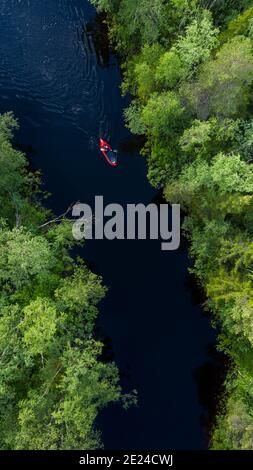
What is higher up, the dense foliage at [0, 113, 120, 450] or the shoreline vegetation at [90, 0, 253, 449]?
the shoreline vegetation at [90, 0, 253, 449]

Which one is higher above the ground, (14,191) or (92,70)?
(92,70)

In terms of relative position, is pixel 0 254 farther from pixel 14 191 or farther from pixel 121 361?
pixel 121 361

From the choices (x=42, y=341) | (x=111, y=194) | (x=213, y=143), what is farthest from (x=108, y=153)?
(x=42, y=341)

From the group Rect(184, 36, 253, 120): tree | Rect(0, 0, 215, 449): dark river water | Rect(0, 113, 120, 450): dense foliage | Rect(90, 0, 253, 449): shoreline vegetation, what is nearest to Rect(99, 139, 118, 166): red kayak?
Rect(0, 0, 215, 449): dark river water

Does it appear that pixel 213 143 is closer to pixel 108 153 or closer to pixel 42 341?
pixel 108 153

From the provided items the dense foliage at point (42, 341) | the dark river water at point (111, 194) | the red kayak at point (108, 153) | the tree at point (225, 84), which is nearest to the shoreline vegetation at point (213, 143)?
the tree at point (225, 84)

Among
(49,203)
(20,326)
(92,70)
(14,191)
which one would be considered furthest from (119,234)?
(92,70)

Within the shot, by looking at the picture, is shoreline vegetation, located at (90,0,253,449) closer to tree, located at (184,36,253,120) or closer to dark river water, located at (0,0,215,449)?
tree, located at (184,36,253,120)
